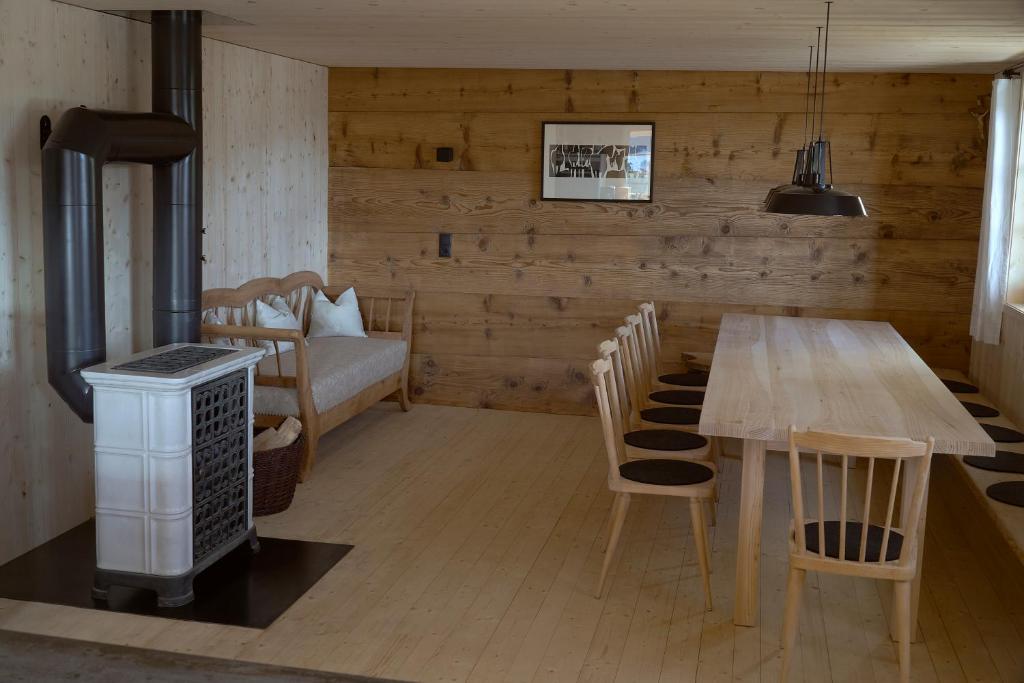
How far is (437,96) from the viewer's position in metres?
6.54

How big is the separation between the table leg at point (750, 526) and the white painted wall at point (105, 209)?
2665 mm

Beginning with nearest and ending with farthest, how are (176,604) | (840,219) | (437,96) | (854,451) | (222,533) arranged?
(854,451) → (176,604) → (222,533) → (840,219) → (437,96)

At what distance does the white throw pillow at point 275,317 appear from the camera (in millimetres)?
5554

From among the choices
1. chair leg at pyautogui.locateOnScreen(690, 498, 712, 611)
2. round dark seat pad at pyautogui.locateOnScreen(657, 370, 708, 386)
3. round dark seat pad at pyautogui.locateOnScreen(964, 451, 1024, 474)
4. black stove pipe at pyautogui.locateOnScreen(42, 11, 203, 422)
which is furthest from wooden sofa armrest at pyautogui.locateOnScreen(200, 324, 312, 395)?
round dark seat pad at pyautogui.locateOnScreen(964, 451, 1024, 474)

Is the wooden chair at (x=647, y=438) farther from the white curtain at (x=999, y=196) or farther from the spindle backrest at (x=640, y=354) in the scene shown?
the white curtain at (x=999, y=196)

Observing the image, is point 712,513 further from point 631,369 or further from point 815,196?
point 815,196

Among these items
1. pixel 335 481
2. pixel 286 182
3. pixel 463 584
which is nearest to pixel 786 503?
pixel 463 584

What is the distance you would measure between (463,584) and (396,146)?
3.52 meters

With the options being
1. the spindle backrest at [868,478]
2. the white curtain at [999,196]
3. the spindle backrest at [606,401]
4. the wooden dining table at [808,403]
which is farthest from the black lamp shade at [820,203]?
the white curtain at [999,196]

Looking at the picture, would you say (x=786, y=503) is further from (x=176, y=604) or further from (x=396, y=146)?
(x=396, y=146)

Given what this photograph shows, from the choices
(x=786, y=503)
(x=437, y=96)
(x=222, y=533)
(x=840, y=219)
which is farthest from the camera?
(x=437, y=96)

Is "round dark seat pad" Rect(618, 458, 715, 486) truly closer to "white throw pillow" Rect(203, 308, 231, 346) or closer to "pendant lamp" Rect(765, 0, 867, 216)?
"pendant lamp" Rect(765, 0, 867, 216)

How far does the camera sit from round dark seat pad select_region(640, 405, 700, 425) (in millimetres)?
4652

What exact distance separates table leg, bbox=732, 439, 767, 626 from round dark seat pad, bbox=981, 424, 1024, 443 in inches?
57.8
